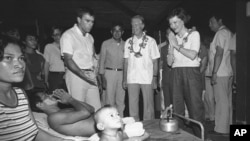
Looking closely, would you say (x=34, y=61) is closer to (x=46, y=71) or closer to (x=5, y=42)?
(x=46, y=71)

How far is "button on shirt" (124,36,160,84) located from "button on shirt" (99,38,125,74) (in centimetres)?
60

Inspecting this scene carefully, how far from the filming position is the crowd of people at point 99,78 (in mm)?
1767

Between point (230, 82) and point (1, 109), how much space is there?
3805 millimetres

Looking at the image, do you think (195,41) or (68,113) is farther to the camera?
(195,41)

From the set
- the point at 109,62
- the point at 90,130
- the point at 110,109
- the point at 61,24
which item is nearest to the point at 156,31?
the point at 61,24

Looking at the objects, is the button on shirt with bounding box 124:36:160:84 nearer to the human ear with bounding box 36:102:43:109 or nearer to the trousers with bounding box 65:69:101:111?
the trousers with bounding box 65:69:101:111

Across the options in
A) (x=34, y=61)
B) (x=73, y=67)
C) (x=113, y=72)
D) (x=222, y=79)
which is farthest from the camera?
(x=113, y=72)

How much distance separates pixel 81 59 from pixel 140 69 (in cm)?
108

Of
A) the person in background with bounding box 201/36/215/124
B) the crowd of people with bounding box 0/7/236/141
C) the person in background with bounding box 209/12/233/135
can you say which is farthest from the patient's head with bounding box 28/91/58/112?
the person in background with bounding box 201/36/215/124

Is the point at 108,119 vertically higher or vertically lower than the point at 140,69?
lower

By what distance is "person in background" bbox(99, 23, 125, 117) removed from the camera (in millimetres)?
4965

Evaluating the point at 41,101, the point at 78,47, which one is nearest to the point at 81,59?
the point at 78,47

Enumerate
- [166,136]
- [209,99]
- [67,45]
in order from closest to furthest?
[166,136]
[67,45]
[209,99]

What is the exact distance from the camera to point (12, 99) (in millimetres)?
1746
